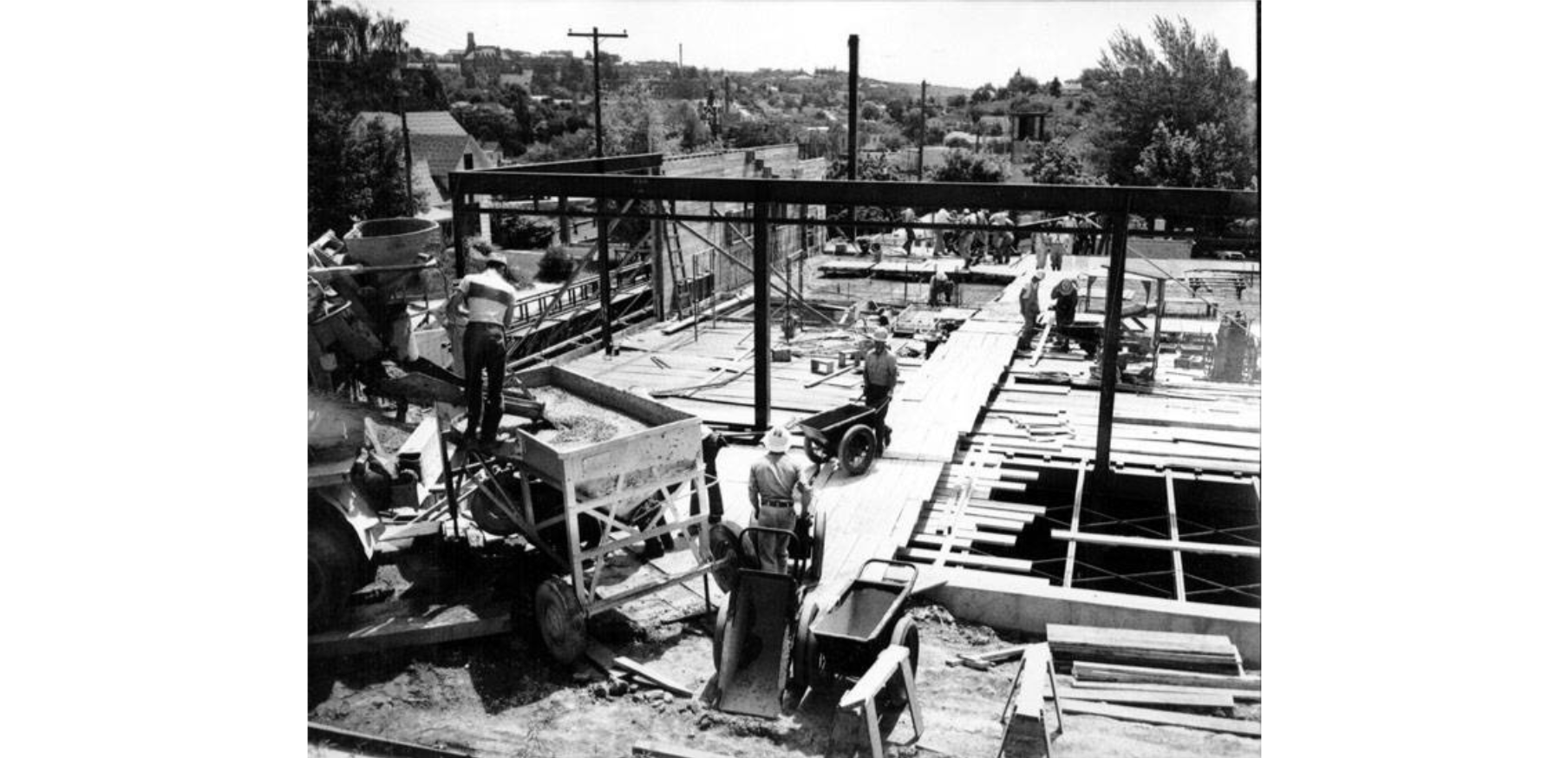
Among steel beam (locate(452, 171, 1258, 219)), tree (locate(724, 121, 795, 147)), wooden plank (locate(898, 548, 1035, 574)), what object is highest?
tree (locate(724, 121, 795, 147))

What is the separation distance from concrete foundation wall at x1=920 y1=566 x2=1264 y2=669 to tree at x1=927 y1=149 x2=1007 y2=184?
1745 inches

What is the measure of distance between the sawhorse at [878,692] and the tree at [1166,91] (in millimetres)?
39294

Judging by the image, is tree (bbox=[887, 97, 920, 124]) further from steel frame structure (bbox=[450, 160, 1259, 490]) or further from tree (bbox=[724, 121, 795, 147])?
steel frame structure (bbox=[450, 160, 1259, 490])

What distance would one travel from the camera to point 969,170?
180 feet

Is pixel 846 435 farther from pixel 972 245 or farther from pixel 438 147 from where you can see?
pixel 438 147

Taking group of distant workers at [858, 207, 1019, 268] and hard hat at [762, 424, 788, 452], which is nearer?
hard hat at [762, 424, 788, 452]

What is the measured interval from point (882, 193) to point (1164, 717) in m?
7.39

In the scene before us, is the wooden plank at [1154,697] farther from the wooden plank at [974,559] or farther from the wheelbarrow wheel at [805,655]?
the wooden plank at [974,559]

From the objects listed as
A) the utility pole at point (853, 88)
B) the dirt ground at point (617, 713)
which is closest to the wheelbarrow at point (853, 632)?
the dirt ground at point (617, 713)

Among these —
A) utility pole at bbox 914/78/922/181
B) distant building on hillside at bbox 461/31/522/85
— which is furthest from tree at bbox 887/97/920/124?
distant building on hillside at bbox 461/31/522/85

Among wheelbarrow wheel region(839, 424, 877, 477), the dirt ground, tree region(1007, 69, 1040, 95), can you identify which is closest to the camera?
the dirt ground

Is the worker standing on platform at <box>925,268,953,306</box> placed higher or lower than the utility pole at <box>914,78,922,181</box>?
lower

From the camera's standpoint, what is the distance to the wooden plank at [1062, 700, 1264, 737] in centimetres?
892
